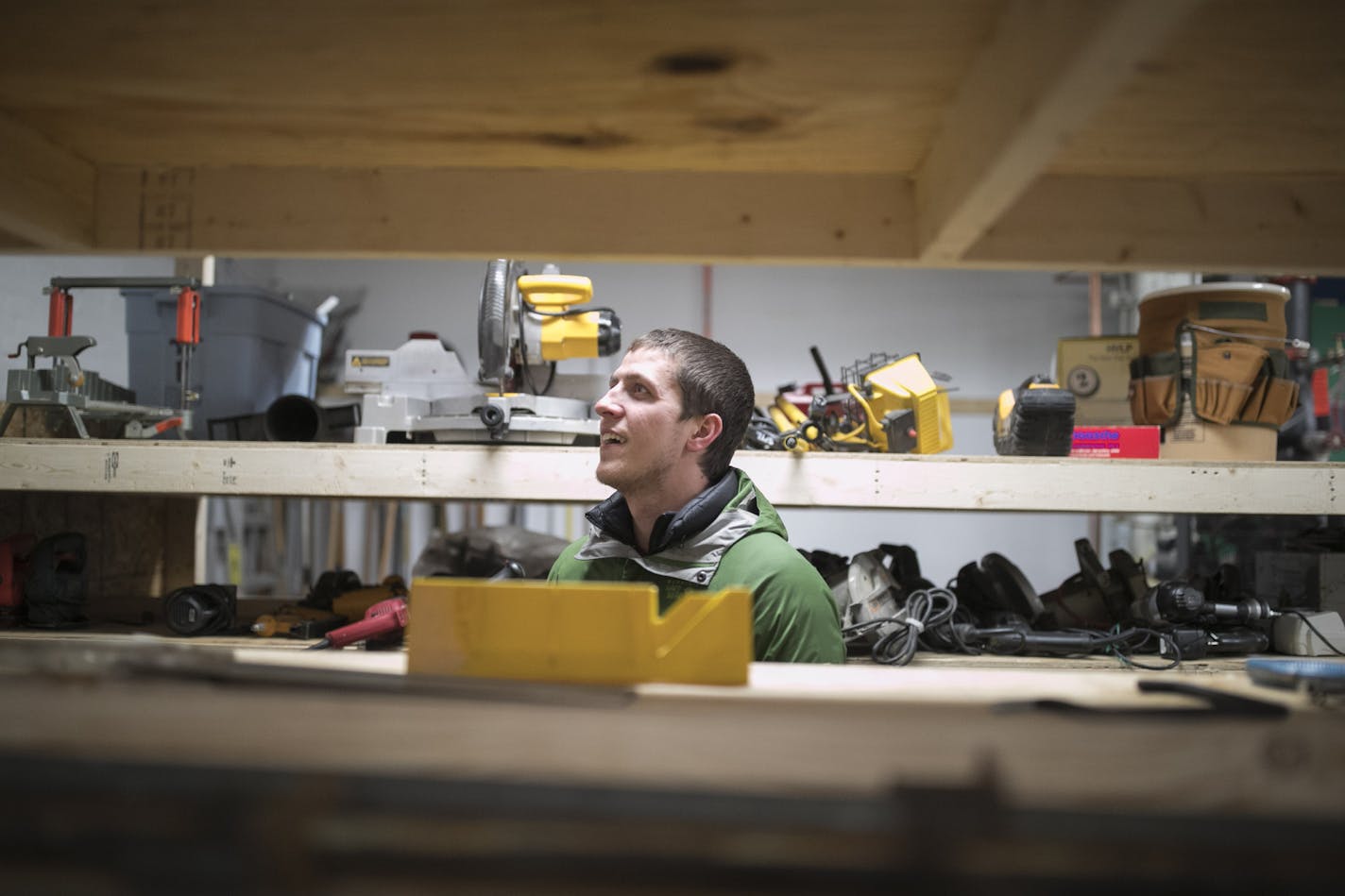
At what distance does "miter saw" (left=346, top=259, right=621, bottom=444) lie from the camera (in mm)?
2234

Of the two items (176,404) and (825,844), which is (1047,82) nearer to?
(825,844)

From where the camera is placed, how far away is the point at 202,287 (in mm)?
2738

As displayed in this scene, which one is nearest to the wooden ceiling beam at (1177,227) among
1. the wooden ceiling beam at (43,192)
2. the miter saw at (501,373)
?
the wooden ceiling beam at (43,192)

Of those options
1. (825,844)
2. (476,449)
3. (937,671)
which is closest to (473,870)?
(825,844)

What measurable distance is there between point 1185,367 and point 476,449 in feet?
6.15

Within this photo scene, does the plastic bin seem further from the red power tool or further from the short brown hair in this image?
the short brown hair

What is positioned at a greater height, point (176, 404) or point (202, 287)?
point (202, 287)

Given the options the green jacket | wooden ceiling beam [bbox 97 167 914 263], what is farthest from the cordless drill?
wooden ceiling beam [bbox 97 167 914 263]

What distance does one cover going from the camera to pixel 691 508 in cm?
193

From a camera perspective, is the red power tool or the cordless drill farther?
the cordless drill

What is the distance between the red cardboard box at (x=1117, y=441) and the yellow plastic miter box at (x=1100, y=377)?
41 cm

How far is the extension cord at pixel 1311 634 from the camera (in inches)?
89.0

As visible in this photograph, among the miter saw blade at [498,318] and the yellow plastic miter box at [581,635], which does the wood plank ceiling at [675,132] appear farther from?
the miter saw blade at [498,318]

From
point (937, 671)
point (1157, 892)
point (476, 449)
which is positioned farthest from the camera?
point (476, 449)
